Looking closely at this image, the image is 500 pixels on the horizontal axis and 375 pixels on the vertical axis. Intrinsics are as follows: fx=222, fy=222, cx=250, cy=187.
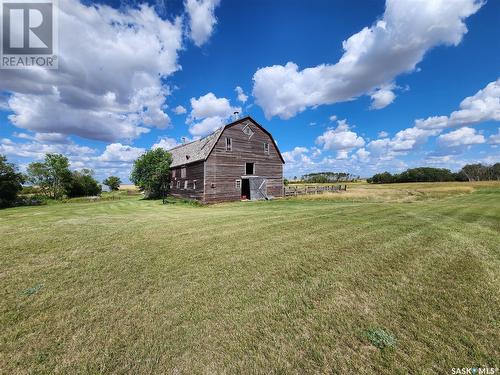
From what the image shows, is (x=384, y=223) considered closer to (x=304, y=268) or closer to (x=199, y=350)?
(x=304, y=268)

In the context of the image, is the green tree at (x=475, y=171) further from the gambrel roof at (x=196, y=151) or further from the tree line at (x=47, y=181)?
the tree line at (x=47, y=181)

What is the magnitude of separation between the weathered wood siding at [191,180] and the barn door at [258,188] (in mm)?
6325

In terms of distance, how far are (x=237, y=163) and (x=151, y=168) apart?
14.1 metres

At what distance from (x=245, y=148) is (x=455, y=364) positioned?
86.0 feet

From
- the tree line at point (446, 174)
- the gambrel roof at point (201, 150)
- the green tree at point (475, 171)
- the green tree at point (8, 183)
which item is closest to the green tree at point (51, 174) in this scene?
the green tree at point (8, 183)

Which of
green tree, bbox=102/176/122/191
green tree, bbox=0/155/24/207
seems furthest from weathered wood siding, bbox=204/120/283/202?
green tree, bbox=102/176/122/191

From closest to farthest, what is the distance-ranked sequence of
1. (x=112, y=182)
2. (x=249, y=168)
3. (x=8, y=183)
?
(x=8, y=183) < (x=249, y=168) < (x=112, y=182)

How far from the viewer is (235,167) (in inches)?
1074

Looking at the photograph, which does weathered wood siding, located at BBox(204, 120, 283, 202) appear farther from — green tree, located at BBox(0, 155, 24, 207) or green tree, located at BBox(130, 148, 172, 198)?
green tree, located at BBox(0, 155, 24, 207)

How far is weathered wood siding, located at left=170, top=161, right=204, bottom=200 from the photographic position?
25.9 meters

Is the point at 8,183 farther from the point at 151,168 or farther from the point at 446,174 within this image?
the point at 446,174

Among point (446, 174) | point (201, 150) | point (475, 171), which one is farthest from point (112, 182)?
point (475, 171)

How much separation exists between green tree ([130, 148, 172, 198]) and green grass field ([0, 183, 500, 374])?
25219 millimetres

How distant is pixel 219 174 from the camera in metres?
26.1
